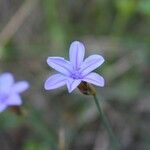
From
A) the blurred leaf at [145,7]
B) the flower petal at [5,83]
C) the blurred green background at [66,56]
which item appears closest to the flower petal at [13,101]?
the flower petal at [5,83]

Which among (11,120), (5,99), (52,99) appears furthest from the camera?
(52,99)

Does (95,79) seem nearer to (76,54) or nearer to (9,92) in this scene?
(76,54)

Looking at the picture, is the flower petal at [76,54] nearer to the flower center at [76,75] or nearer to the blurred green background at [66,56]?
the flower center at [76,75]

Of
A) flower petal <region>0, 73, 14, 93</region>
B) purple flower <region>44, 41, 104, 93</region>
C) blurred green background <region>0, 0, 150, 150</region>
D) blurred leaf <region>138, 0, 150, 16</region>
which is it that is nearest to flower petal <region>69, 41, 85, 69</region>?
purple flower <region>44, 41, 104, 93</region>

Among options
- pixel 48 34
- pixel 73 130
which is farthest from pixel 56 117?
pixel 48 34

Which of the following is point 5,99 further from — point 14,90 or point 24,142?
point 24,142
